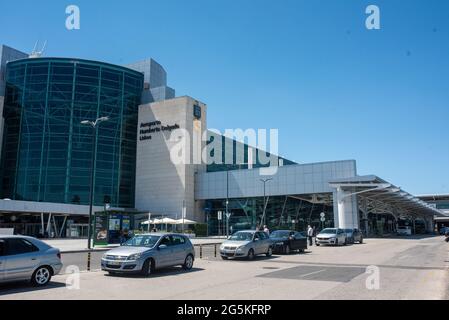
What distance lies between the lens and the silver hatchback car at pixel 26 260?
11023 millimetres

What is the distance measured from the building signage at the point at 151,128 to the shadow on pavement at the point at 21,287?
56061 mm

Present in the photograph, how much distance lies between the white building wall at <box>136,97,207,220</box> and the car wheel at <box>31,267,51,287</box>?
53.7 metres

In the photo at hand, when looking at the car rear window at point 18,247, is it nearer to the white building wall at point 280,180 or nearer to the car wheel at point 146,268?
the car wheel at point 146,268

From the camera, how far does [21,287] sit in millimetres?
11531

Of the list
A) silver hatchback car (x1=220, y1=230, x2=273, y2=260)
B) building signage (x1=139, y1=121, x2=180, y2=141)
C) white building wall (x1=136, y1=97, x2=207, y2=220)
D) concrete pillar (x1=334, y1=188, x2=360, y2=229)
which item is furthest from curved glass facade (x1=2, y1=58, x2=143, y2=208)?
silver hatchback car (x1=220, y1=230, x2=273, y2=260)

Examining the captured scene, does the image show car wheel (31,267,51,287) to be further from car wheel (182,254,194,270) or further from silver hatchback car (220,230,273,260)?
silver hatchback car (220,230,273,260)

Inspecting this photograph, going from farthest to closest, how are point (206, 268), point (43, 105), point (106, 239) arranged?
1. point (43, 105)
2. point (106, 239)
3. point (206, 268)

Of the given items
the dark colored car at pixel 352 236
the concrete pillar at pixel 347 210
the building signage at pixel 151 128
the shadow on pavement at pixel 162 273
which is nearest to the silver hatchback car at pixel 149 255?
the shadow on pavement at pixel 162 273

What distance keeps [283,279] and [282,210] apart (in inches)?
2074

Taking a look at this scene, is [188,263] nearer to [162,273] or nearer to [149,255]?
[162,273]
